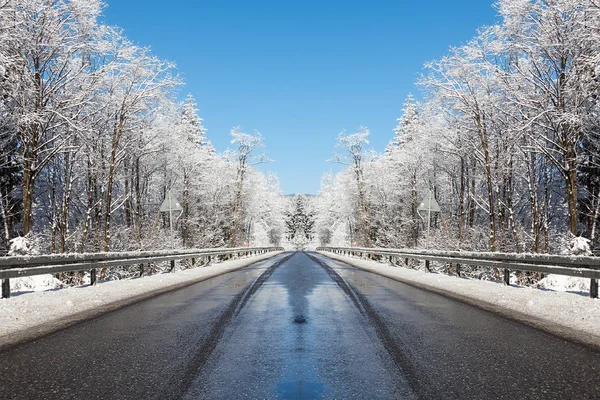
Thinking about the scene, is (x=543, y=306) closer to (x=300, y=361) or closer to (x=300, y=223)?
(x=300, y=361)

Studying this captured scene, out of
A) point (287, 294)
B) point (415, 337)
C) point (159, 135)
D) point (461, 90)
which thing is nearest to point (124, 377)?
point (415, 337)

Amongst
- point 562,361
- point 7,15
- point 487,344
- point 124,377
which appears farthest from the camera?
point 7,15

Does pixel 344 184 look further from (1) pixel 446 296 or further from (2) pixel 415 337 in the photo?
(2) pixel 415 337

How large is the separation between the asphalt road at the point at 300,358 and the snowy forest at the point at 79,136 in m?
11.4

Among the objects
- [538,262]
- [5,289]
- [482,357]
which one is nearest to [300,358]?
[482,357]

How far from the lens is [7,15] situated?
14875 mm

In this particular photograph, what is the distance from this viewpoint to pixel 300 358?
18.0ft

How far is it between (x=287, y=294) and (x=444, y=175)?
3580 cm

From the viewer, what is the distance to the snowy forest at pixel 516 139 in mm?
19172

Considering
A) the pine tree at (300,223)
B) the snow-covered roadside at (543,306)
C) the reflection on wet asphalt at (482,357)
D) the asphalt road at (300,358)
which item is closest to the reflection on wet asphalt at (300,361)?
the asphalt road at (300,358)

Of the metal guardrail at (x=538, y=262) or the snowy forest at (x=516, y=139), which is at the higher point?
the snowy forest at (x=516, y=139)

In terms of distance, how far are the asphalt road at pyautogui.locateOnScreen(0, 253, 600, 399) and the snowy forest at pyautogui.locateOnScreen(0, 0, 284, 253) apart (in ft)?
37.3

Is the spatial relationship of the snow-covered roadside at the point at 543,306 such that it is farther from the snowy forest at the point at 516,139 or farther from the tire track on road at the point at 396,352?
the snowy forest at the point at 516,139

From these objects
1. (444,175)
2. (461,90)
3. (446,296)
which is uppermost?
(461,90)
